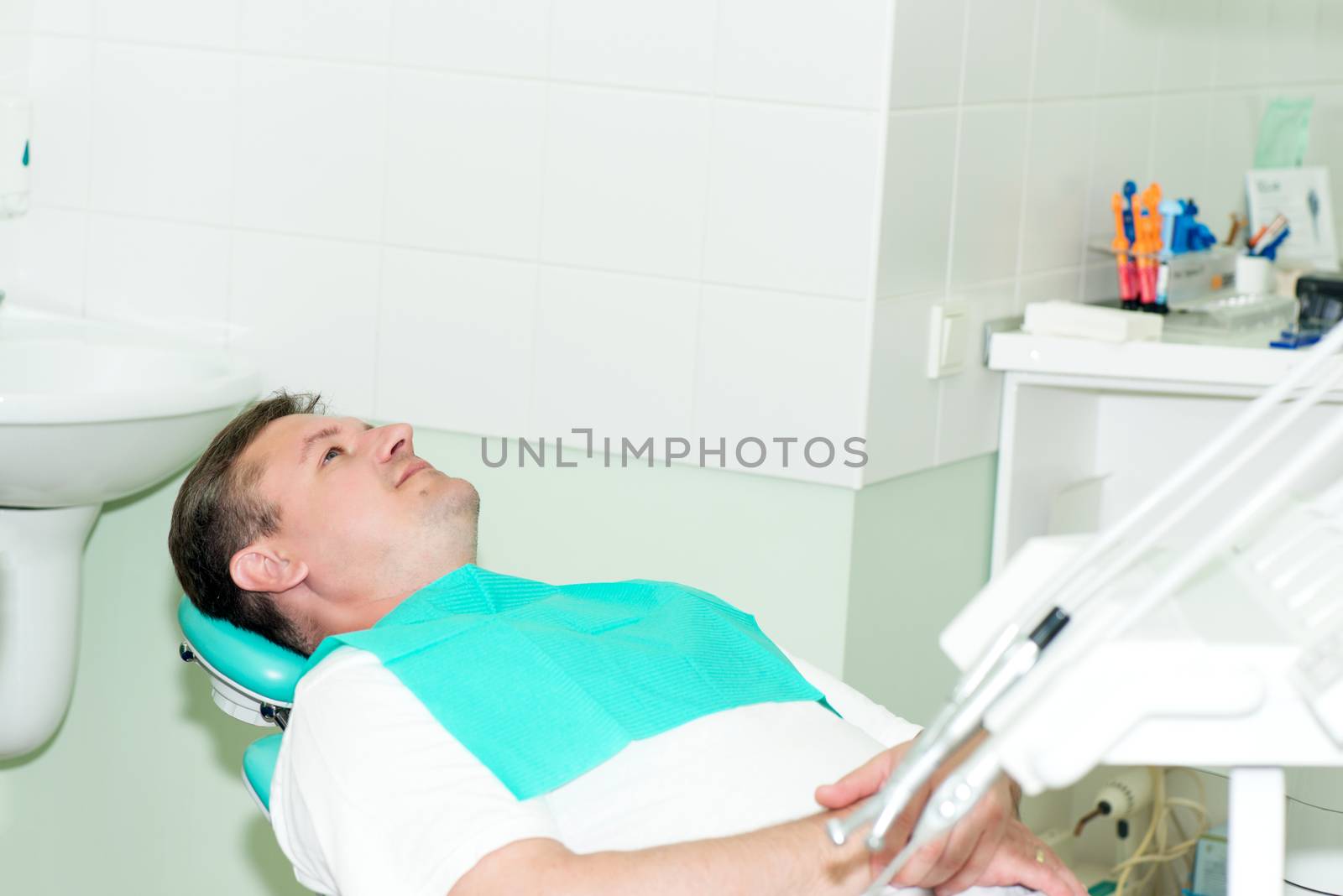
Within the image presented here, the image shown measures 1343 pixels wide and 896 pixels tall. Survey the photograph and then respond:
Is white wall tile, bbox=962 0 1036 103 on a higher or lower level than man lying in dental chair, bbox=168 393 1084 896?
higher

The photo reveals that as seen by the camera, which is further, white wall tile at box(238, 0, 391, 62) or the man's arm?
white wall tile at box(238, 0, 391, 62)

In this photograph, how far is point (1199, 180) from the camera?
9.05 ft

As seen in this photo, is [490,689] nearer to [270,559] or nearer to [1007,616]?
[270,559]

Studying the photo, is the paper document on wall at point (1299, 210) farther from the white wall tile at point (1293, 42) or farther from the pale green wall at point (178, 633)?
the pale green wall at point (178, 633)

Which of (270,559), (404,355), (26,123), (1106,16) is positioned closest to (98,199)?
(26,123)

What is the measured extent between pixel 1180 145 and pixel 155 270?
1.69m

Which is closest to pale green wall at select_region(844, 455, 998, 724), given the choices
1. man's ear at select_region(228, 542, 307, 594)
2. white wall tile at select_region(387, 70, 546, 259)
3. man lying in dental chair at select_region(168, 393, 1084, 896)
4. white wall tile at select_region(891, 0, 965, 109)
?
man lying in dental chair at select_region(168, 393, 1084, 896)

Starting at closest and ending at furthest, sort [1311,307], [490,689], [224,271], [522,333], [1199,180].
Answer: [490,689], [522,333], [224,271], [1311,307], [1199,180]

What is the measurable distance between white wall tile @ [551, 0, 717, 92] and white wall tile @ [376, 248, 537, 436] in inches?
10.8

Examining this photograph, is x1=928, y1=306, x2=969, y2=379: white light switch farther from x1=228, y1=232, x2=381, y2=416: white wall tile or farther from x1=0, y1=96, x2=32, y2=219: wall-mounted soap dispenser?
x1=0, y1=96, x2=32, y2=219: wall-mounted soap dispenser

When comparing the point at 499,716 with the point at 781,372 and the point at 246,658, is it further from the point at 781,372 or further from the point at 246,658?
the point at 781,372

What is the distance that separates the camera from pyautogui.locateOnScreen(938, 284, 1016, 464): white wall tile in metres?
2.13

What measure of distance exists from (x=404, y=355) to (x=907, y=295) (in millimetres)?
714

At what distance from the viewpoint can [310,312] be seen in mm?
2254
